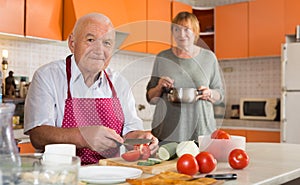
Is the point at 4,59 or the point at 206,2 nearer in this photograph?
the point at 4,59

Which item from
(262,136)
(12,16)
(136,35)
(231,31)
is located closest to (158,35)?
(136,35)

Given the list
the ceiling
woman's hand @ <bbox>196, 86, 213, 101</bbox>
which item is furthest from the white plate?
the ceiling

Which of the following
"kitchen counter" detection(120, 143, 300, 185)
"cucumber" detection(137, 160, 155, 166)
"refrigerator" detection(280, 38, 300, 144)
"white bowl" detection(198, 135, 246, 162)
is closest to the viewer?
"kitchen counter" detection(120, 143, 300, 185)

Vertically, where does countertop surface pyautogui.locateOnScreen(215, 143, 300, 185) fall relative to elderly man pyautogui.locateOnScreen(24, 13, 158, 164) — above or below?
below

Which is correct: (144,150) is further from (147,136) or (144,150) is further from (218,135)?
(218,135)

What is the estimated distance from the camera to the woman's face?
1622mm

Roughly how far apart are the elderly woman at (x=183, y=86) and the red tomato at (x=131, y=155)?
0.10 meters

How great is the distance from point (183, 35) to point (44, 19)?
6.58ft

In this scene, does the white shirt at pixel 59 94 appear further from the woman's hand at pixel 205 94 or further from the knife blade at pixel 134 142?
the woman's hand at pixel 205 94

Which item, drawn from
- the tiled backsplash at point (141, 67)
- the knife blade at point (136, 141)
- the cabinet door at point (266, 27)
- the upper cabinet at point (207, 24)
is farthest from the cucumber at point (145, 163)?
the upper cabinet at point (207, 24)

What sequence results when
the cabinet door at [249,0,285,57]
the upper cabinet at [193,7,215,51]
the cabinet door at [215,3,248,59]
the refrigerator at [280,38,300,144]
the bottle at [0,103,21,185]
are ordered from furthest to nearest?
the upper cabinet at [193,7,215,51], the cabinet door at [215,3,248,59], the cabinet door at [249,0,285,57], the refrigerator at [280,38,300,144], the bottle at [0,103,21,185]

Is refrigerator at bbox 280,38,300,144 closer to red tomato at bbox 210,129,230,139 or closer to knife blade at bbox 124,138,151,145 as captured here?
red tomato at bbox 210,129,230,139

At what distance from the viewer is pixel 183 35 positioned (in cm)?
165

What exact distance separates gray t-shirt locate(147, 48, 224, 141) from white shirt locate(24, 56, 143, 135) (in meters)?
0.11
